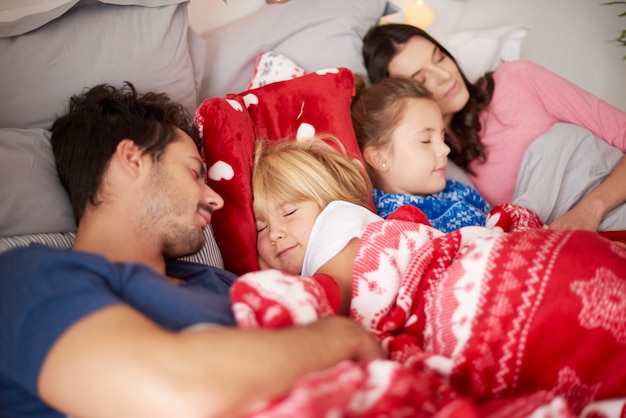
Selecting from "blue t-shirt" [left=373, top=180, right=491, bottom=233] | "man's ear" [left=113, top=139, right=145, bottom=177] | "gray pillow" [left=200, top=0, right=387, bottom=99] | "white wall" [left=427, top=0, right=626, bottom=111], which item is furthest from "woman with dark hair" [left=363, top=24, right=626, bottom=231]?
"man's ear" [left=113, top=139, right=145, bottom=177]

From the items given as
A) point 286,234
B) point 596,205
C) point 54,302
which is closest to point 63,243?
point 54,302

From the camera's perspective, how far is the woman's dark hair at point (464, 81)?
192cm

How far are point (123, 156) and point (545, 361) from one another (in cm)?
94

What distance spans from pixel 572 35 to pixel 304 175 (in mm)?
2024

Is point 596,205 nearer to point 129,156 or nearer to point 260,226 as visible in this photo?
point 260,226

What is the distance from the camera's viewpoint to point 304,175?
4.53 feet

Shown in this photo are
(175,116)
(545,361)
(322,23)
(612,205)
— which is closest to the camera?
(545,361)

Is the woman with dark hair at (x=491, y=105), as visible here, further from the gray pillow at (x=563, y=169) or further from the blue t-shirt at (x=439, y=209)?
the blue t-shirt at (x=439, y=209)

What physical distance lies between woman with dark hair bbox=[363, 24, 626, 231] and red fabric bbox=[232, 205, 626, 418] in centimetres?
94

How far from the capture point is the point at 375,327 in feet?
3.55

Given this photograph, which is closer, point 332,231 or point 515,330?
point 515,330

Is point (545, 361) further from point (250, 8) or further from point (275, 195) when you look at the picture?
point (250, 8)

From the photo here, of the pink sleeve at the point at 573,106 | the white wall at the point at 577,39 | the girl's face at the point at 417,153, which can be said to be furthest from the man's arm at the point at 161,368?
the white wall at the point at 577,39

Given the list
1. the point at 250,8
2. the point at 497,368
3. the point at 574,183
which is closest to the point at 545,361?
the point at 497,368
